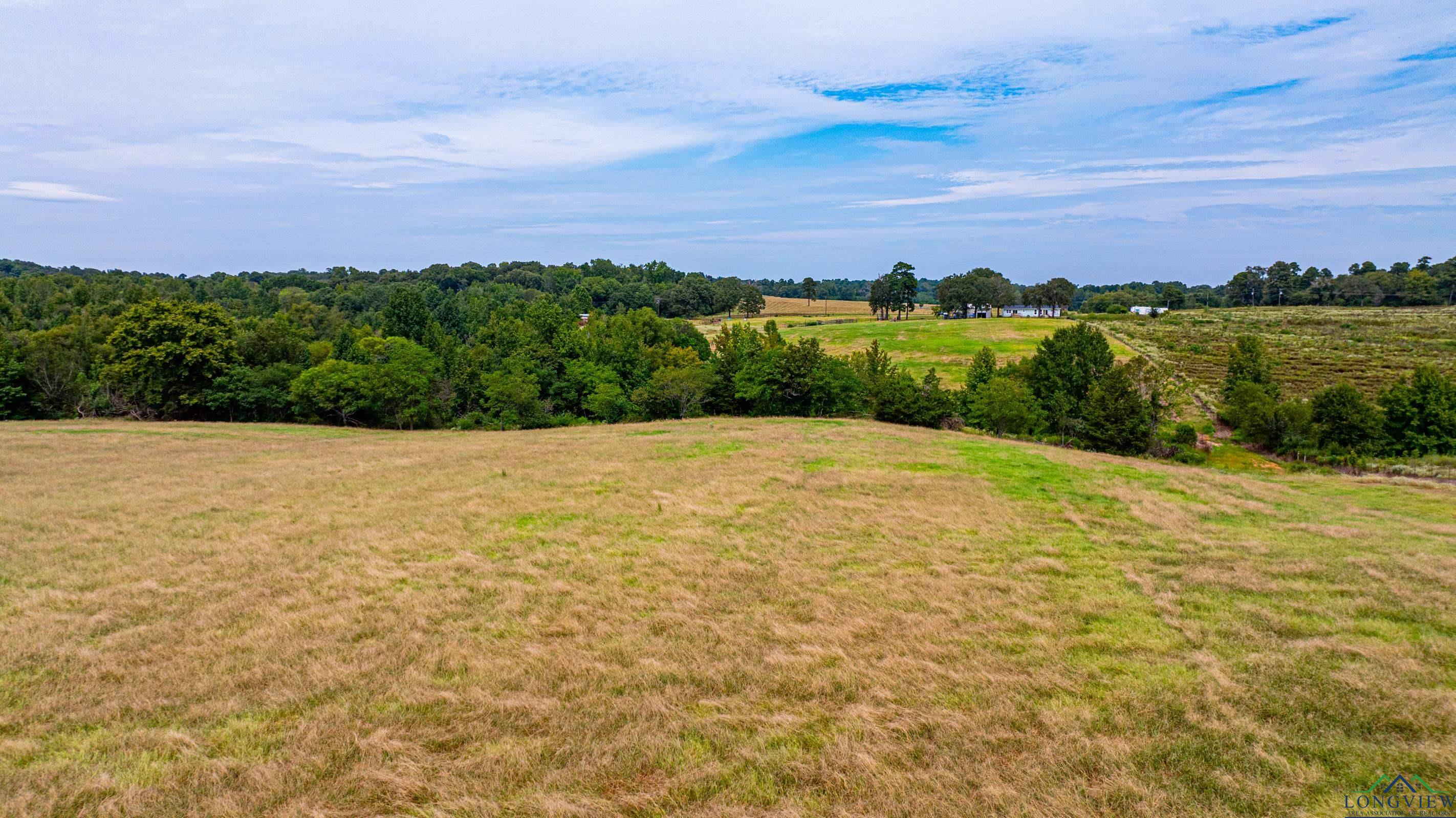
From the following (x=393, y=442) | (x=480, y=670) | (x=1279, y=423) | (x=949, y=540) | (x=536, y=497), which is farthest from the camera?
(x=1279, y=423)

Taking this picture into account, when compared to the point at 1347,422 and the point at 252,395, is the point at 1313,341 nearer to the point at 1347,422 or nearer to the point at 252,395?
the point at 1347,422

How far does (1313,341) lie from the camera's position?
3939 inches

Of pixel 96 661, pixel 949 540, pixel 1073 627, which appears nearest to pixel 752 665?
pixel 1073 627

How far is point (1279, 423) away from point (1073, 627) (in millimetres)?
56835

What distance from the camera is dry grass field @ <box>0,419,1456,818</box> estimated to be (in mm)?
6531

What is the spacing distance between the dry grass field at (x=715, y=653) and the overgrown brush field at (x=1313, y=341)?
2970 inches

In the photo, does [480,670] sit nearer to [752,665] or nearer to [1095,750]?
[752,665]

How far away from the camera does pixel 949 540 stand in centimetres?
1551

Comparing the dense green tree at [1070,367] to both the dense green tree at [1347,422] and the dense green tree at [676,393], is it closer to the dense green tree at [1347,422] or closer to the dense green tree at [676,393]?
the dense green tree at [1347,422]

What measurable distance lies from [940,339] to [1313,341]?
5702 cm

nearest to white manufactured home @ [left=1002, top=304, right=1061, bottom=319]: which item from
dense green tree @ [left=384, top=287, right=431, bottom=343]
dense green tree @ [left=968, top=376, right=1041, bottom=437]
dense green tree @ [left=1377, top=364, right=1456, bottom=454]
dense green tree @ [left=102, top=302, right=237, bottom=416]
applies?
dense green tree @ [left=1377, top=364, right=1456, bottom=454]

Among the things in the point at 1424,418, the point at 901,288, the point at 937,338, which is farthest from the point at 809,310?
the point at 1424,418

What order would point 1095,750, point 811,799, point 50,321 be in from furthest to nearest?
point 50,321, point 1095,750, point 811,799

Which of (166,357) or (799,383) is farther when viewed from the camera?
(799,383)
